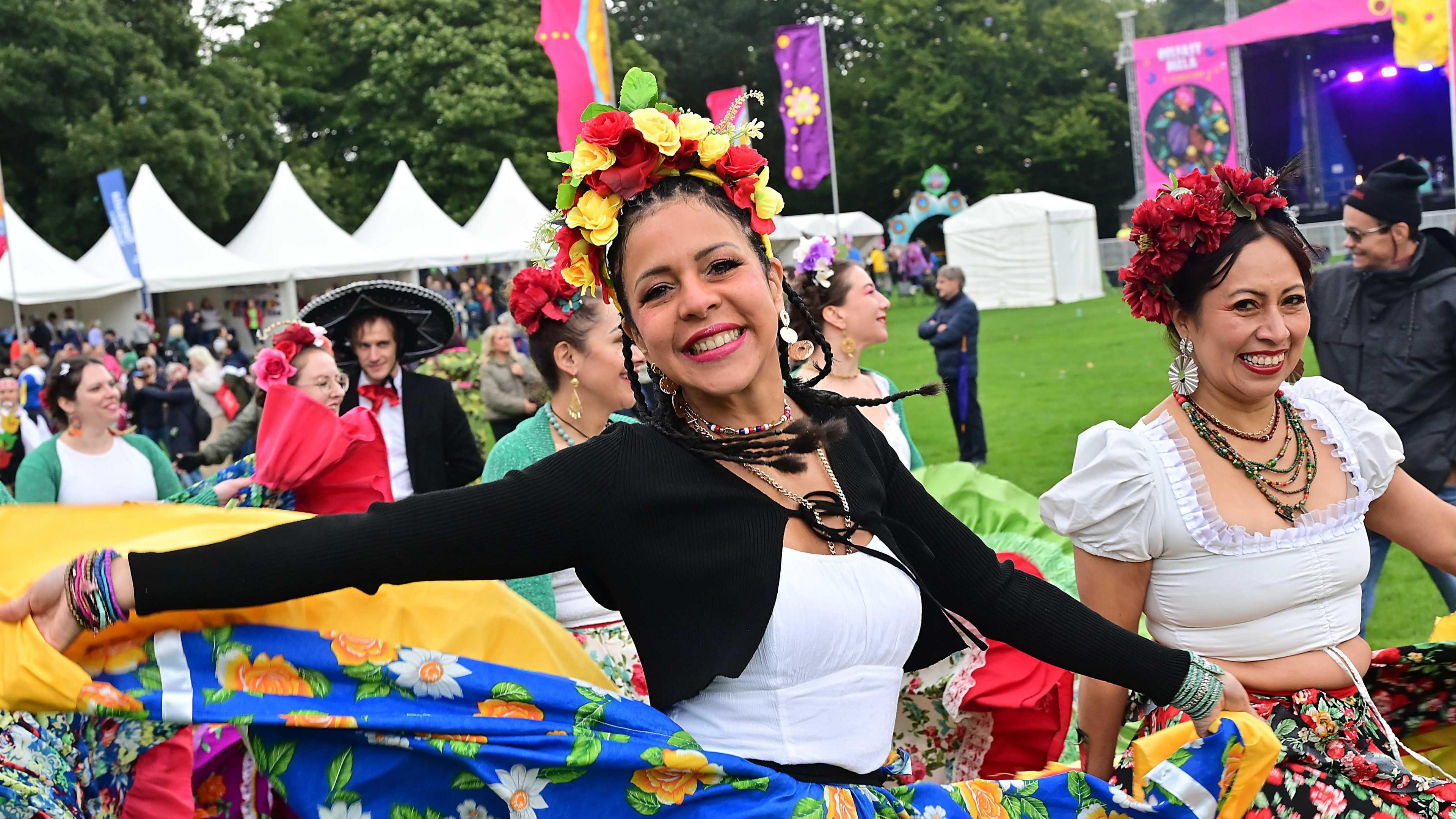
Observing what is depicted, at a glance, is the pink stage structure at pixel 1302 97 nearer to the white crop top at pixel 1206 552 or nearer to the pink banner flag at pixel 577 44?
the pink banner flag at pixel 577 44

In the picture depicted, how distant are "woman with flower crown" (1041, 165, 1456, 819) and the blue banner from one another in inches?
924

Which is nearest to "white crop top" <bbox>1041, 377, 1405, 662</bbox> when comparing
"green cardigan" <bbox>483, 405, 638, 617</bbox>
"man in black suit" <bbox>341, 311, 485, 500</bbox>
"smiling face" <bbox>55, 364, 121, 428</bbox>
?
"green cardigan" <bbox>483, 405, 638, 617</bbox>

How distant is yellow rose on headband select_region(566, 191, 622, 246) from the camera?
7.45ft

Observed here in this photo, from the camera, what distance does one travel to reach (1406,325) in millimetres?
5531

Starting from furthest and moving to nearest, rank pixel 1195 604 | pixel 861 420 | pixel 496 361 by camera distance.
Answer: pixel 496 361 → pixel 1195 604 → pixel 861 420

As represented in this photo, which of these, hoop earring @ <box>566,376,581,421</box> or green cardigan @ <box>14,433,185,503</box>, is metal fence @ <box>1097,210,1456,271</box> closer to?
green cardigan @ <box>14,433,185,503</box>

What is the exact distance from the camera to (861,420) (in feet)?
8.54

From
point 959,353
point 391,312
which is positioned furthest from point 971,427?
point 391,312

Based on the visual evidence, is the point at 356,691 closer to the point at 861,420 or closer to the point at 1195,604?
the point at 861,420

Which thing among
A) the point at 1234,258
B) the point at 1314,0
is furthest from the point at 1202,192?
the point at 1314,0

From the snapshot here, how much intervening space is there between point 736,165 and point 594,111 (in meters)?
0.28

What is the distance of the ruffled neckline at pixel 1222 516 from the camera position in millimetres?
2908

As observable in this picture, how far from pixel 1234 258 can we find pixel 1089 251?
30266 millimetres

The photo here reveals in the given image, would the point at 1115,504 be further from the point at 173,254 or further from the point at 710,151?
the point at 173,254
